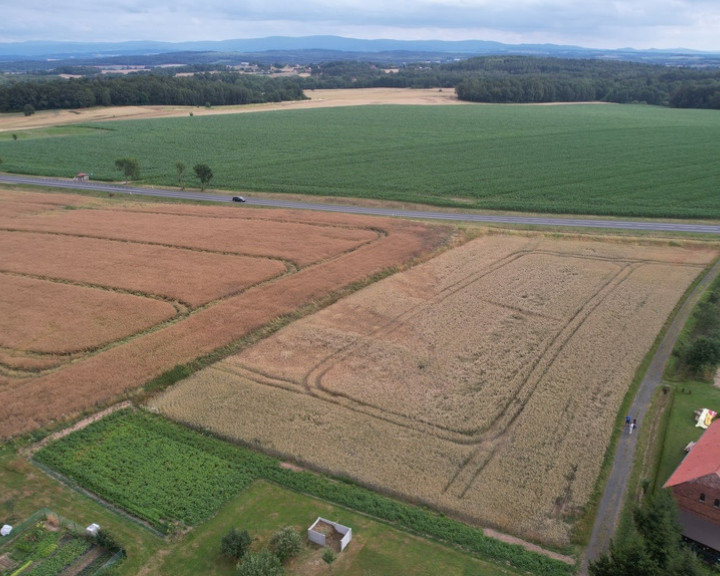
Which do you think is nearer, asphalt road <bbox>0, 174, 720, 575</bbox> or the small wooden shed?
the small wooden shed

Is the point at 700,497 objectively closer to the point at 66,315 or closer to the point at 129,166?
the point at 66,315

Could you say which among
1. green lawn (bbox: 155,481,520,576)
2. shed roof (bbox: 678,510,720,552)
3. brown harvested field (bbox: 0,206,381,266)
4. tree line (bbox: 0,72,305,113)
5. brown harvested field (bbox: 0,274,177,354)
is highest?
tree line (bbox: 0,72,305,113)

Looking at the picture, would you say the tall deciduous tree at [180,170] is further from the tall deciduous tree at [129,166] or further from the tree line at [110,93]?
the tree line at [110,93]

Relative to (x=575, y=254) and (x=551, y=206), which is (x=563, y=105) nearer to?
(x=551, y=206)

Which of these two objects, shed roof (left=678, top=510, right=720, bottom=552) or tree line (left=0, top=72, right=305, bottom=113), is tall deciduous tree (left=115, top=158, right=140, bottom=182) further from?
tree line (left=0, top=72, right=305, bottom=113)

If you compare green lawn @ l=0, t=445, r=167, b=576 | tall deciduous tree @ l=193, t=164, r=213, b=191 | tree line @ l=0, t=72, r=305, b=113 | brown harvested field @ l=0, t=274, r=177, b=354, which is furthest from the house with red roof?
tree line @ l=0, t=72, r=305, b=113

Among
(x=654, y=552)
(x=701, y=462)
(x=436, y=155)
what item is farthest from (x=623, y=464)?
(x=436, y=155)
